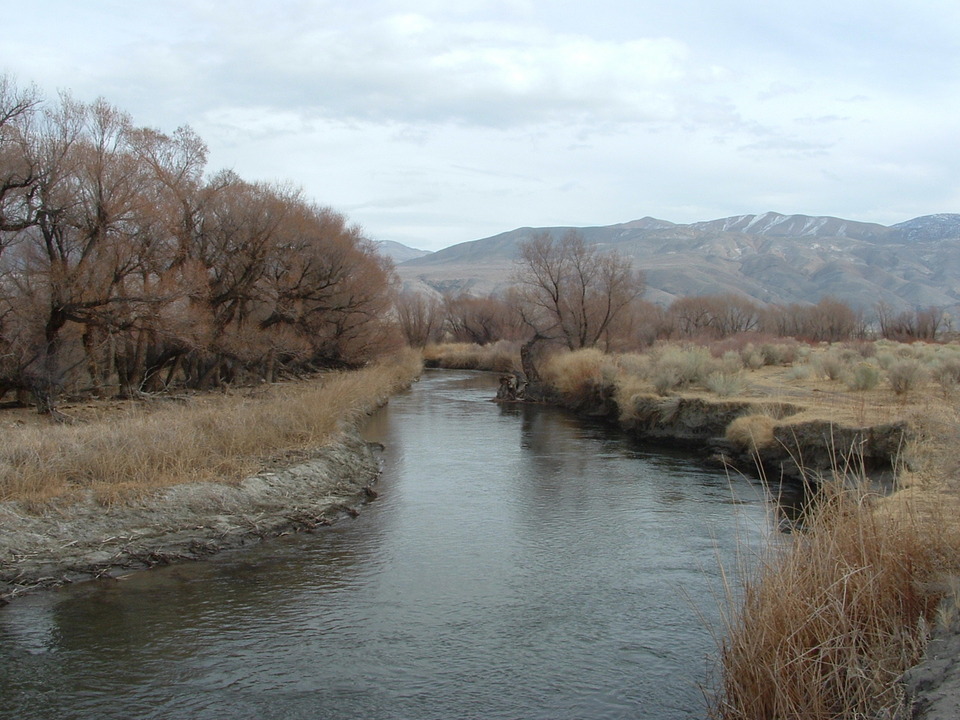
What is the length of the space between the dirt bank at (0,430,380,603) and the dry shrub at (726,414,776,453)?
380 inches

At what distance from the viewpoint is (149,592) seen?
11.3 meters

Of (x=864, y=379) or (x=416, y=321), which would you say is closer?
(x=864, y=379)

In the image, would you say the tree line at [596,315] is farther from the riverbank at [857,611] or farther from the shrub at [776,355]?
the riverbank at [857,611]

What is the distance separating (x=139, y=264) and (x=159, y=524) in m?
12.8

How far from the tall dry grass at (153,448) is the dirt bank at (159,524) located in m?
0.41

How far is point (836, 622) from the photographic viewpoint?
639cm

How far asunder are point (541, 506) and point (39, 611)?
9.09 meters

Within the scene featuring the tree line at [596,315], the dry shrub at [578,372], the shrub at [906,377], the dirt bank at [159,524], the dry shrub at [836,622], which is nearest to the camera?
the dry shrub at [836,622]

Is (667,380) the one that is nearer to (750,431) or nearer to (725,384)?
(725,384)

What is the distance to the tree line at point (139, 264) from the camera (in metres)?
21.5

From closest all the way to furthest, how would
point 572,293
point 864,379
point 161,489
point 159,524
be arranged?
point 159,524
point 161,489
point 864,379
point 572,293

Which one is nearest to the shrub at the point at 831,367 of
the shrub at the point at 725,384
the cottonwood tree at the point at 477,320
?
the shrub at the point at 725,384

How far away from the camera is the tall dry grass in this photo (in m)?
13.7

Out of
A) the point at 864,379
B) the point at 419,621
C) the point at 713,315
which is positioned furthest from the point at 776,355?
the point at 713,315
